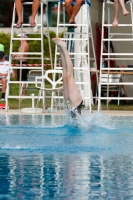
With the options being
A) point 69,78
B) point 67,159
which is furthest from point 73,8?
point 67,159

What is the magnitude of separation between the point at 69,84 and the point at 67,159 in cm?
344

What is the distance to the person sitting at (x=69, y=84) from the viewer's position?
11.5 m

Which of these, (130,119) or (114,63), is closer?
(130,119)

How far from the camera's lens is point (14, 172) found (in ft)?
24.0

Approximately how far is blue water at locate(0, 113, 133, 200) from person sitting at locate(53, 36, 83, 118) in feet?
0.92

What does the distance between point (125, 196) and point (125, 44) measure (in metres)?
12.6

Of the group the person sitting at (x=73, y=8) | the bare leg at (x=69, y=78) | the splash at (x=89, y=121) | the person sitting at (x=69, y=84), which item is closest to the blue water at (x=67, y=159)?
the splash at (x=89, y=121)

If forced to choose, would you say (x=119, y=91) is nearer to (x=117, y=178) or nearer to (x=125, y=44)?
(x=125, y=44)

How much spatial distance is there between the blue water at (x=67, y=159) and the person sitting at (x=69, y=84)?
0.92 ft

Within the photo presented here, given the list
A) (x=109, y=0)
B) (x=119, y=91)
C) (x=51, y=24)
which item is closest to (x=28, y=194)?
(x=109, y=0)

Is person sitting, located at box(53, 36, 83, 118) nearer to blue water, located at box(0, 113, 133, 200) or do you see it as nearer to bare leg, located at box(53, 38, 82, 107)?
bare leg, located at box(53, 38, 82, 107)

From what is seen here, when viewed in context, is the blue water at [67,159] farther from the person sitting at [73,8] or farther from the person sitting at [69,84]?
the person sitting at [73,8]

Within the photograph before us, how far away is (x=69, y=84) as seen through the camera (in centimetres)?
1157

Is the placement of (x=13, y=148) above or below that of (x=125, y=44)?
below
